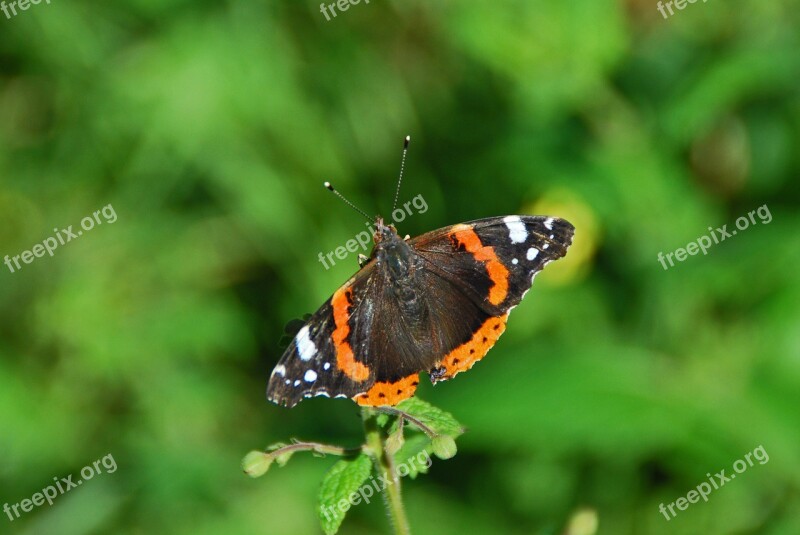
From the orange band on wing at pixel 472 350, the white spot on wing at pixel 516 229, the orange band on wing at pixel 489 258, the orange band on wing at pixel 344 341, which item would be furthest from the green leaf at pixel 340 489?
the white spot on wing at pixel 516 229

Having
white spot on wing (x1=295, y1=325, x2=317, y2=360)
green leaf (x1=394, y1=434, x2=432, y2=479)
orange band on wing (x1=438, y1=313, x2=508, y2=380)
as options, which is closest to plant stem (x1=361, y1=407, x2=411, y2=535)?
green leaf (x1=394, y1=434, x2=432, y2=479)

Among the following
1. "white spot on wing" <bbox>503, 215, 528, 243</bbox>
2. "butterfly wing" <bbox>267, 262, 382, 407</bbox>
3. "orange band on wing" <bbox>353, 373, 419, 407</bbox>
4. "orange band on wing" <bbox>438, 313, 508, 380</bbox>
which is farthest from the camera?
→ "white spot on wing" <bbox>503, 215, 528, 243</bbox>

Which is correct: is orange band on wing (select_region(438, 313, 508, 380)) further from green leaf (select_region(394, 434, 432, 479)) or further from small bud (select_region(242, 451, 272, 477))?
small bud (select_region(242, 451, 272, 477))

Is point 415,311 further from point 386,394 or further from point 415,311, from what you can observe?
point 386,394

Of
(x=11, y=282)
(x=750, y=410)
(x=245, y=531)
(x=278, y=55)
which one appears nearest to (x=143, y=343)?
(x=11, y=282)

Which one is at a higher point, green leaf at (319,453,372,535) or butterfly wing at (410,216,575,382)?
butterfly wing at (410,216,575,382)

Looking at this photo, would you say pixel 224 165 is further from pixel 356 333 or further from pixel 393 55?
pixel 356 333

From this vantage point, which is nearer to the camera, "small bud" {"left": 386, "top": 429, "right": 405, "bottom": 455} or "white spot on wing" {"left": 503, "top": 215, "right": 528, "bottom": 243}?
"small bud" {"left": 386, "top": 429, "right": 405, "bottom": 455}
